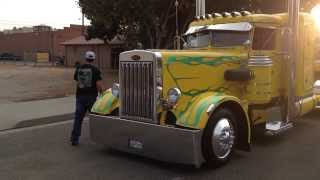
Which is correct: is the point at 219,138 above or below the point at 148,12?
below

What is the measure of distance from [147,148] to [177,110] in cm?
74

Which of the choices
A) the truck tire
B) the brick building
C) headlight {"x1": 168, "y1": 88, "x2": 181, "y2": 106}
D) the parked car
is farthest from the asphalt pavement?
the parked car

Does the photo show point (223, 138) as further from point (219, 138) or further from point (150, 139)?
point (150, 139)

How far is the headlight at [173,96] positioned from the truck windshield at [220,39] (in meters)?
2.04

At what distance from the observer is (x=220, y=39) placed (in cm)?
937

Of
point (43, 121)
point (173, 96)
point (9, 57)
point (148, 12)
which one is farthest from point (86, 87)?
point (9, 57)

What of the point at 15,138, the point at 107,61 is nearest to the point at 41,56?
the point at 107,61

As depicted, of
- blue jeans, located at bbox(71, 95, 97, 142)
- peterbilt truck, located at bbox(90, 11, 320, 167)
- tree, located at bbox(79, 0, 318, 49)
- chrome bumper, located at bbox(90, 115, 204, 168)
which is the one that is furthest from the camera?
tree, located at bbox(79, 0, 318, 49)

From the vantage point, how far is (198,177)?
24.1 ft

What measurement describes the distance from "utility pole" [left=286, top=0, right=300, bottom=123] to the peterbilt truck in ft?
0.30

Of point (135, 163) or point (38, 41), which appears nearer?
point (135, 163)

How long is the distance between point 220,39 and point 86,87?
2626mm

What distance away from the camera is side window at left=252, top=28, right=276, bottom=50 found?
9.23 m

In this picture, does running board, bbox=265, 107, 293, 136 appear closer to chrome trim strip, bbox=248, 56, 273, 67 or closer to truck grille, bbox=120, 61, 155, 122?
chrome trim strip, bbox=248, 56, 273, 67
